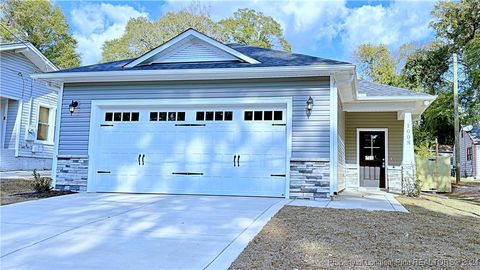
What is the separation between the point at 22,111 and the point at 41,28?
38.5ft

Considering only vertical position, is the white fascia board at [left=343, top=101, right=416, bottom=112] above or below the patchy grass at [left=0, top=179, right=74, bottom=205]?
above

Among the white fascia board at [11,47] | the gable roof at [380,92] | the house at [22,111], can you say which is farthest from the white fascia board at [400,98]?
the white fascia board at [11,47]

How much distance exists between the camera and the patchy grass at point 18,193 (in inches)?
288

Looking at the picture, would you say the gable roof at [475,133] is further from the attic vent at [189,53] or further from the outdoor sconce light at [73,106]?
the outdoor sconce light at [73,106]

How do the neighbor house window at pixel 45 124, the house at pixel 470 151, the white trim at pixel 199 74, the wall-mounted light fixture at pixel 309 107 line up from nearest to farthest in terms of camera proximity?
the white trim at pixel 199 74 < the wall-mounted light fixture at pixel 309 107 < the neighbor house window at pixel 45 124 < the house at pixel 470 151

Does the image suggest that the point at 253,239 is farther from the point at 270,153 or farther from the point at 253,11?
the point at 253,11

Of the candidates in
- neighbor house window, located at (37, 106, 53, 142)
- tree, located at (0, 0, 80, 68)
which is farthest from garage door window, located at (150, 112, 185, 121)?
tree, located at (0, 0, 80, 68)

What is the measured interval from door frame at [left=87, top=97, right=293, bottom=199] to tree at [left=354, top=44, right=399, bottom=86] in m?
23.9

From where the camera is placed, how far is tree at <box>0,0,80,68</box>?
2316 centimetres

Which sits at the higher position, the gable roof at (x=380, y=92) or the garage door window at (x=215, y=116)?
the gable roof at (x=380, y=92)

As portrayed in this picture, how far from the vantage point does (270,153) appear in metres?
8.33

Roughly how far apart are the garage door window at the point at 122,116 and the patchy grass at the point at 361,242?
15.4 ft

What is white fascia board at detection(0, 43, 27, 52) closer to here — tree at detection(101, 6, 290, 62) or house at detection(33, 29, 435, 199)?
house at detection(33, 29, 435, 199)

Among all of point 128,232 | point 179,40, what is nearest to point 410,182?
point 179,40
